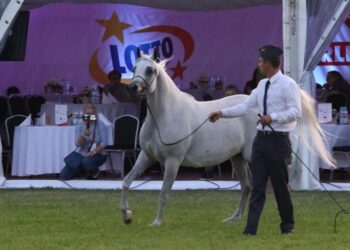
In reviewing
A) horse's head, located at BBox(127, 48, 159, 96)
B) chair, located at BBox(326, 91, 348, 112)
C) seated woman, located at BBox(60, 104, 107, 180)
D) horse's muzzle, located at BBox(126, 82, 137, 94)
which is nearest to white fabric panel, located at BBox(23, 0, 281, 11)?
chair, located at BBox(326, 91, 348, 112)

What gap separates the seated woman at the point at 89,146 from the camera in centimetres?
1441

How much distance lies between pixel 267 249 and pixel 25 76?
15731mm

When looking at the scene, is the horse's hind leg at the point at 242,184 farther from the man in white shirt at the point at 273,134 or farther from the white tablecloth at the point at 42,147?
the white tablecloth at the point at 42,147

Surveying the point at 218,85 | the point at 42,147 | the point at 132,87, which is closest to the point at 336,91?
the point at 218,85

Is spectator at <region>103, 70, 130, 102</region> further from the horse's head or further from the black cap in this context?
the black cap

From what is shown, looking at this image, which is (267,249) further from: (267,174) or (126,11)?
(126,11)

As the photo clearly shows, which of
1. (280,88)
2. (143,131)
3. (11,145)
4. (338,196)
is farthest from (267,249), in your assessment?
(11,145)

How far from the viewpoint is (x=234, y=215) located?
33.1 ft

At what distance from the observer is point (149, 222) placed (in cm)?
997

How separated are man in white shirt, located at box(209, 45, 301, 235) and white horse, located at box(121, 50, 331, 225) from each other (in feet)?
2.75

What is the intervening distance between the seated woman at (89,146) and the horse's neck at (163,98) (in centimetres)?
468

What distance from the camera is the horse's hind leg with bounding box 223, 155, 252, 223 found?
10.1 m

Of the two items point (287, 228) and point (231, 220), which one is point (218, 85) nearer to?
point (231, 220)

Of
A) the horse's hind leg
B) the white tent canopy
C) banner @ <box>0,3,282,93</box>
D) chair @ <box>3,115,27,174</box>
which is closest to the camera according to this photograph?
the horse's hind leg
